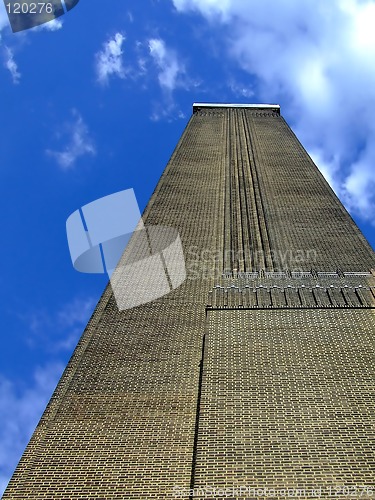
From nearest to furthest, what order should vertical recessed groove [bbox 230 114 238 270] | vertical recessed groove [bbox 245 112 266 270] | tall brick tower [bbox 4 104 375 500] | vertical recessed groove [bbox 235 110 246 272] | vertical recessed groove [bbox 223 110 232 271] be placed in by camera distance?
tall brick tower [bbox 4 104 375 500], vertical recessed groove [bbox 223 110 232 271], vertical recessed groove [bbox 245 112 266 270], vertical recessed groove [bbox 235 110 246 272], vertical recessed groove [bbox 230 114 238 270]

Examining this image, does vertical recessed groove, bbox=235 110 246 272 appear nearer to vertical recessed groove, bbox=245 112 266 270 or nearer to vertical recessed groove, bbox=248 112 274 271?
vertical recessed groove, bbox=245 112 266 270

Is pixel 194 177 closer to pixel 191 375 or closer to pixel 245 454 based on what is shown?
pixel 191 375

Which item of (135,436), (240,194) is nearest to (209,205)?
(240,194)

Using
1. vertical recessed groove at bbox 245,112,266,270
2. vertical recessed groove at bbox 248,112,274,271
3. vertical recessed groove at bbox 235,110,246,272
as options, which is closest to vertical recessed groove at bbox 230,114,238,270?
vertical recessed groove at bbox 235,110,246,272

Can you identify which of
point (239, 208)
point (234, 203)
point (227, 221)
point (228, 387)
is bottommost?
point (228, 387)

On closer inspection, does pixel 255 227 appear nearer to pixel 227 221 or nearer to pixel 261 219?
pixel 261 219

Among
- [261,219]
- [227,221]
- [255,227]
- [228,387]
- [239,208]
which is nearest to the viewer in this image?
[228,387]

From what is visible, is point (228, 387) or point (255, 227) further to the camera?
point (255, 227)

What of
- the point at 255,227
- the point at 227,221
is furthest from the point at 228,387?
the point at 227,221

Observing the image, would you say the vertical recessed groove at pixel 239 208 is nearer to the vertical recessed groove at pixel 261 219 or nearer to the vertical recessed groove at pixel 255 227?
the vertical recessed groove at pixel 255 227

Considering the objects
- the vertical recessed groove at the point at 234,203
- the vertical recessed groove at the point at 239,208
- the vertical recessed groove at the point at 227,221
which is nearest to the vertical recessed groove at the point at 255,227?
the vertical recessed groove at the point at 239,208

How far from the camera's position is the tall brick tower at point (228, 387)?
898 cm

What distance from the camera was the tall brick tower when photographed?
8984 millimetres

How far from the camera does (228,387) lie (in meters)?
10.6
